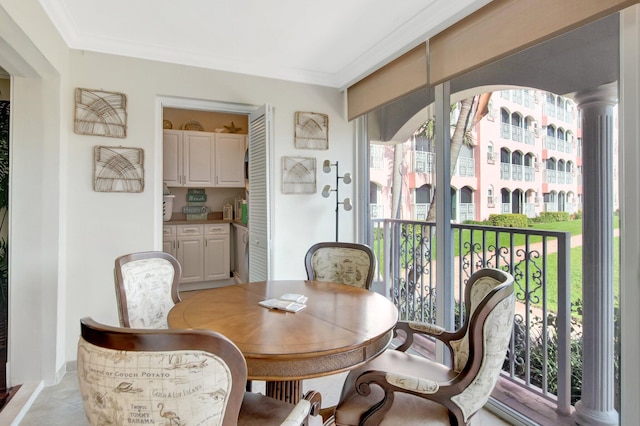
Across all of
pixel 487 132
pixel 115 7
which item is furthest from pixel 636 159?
pixel 115 7

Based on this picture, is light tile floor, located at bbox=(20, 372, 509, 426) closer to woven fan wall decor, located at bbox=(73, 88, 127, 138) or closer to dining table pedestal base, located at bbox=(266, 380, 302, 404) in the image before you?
dining table pedestal base, located at bbox=(266, 380, 302, 404)

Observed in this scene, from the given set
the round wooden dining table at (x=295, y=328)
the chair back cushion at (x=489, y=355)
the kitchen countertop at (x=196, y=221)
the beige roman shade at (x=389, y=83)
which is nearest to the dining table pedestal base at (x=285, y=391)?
the round wooden dining table at (x=295, y=328)

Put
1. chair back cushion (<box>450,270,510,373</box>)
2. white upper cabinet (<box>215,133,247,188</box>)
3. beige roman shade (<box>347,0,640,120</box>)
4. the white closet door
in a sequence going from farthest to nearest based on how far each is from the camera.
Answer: white upper cabinet (<box>215,133,247,188</box>) < the white closet door < beige roman shade (<box>347,0,640,120</box>) < chair back cushion (<box>450,270,510,373</box>)

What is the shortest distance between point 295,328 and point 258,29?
2.20 metres

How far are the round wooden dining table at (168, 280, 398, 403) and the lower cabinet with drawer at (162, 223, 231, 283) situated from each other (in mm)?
3143

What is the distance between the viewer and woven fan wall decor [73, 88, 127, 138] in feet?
8.96

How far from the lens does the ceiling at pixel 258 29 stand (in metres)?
2.29

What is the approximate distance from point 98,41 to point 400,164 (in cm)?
271

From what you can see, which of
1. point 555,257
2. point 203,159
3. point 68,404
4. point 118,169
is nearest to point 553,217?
point 555,257

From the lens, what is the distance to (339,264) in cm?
272

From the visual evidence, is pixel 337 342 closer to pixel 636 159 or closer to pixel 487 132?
pixel 636 159

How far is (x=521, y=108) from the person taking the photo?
2225mm

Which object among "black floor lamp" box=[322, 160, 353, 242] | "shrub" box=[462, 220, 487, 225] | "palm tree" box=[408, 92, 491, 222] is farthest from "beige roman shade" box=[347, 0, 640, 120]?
"shrub" box=[462, 220, 487, 225]

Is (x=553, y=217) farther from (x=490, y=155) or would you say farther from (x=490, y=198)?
(x=490, y=155)
